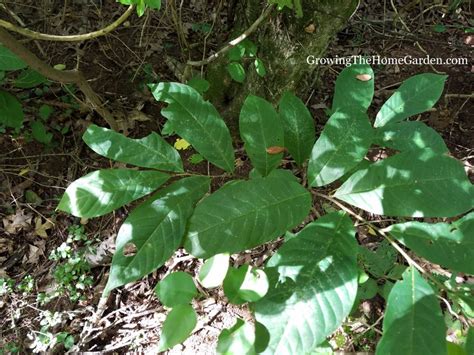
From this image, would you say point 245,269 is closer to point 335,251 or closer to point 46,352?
point 335,251

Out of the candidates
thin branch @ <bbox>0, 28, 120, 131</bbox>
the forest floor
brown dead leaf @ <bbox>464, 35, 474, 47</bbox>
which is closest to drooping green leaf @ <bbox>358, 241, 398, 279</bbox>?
the forest floor

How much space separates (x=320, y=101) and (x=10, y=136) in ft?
6.47

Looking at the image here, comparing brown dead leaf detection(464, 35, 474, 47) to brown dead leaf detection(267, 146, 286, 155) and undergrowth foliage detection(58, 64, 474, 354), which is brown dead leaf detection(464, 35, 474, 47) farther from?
brown dead leaf detection(267, 146, 286, 155)

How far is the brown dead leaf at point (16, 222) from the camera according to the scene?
7.47ft

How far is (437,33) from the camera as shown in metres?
3.13

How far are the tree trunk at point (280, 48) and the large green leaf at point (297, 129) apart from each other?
0.90 meters

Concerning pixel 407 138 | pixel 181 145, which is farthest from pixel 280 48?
pixel 407 138

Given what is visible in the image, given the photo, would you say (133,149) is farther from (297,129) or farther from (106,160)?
(106,160)

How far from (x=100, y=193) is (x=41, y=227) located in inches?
61.6

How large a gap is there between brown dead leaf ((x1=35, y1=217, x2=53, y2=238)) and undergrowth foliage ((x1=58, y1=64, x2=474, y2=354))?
4.83 feet

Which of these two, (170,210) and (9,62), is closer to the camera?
(170,210)

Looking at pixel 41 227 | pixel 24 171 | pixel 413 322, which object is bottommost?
pixel 41 227

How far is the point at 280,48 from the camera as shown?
204 centimetres

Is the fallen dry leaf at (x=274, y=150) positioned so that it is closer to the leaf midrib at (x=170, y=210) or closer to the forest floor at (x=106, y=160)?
the leaf midrib at (x=170, y=210)
